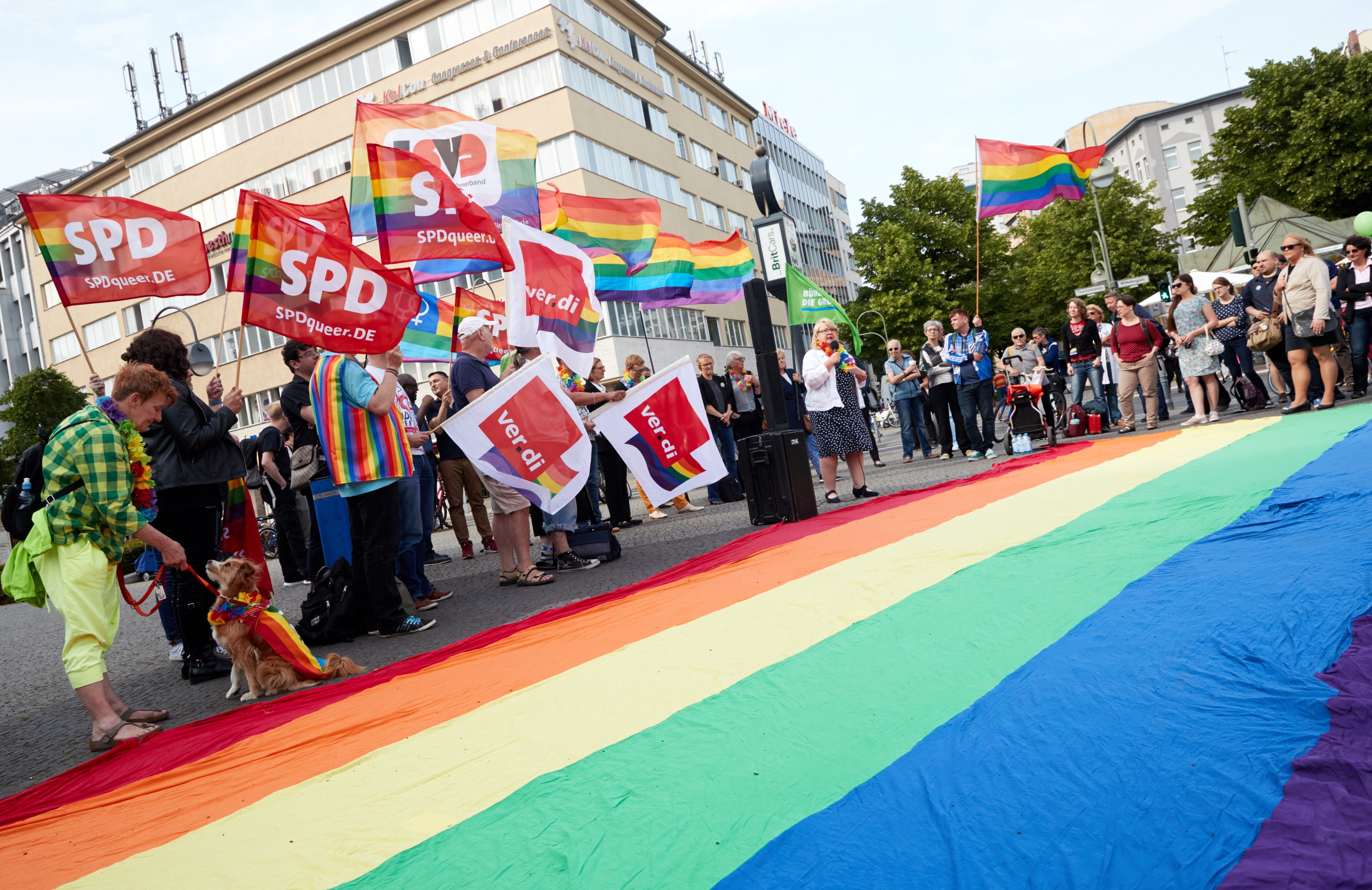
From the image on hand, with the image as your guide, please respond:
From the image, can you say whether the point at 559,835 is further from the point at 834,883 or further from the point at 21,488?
the point at 21,488

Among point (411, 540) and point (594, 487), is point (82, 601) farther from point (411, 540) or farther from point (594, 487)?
point (594, 487)

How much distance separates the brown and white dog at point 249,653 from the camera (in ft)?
15.7

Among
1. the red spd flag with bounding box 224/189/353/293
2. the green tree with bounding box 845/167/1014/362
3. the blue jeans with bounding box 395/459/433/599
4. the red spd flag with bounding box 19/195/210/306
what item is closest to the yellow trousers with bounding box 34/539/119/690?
the red spd flag with bounding box 224/189/353/293

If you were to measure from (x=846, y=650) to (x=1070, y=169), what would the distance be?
14039 millimetres

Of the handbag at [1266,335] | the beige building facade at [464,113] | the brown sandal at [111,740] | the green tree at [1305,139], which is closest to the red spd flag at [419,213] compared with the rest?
the brown sandal at [111,740]

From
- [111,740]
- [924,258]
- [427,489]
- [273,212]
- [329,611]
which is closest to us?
[111,740]

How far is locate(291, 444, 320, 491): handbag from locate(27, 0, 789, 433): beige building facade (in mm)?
26589

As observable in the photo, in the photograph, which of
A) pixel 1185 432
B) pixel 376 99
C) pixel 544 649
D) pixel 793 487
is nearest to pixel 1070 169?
pixel 1185 432

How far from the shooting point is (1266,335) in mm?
10828

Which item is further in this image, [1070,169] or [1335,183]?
[1335,183]

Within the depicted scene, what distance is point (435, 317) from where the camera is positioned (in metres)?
11.5

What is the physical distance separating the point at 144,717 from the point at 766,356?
5.95 meters

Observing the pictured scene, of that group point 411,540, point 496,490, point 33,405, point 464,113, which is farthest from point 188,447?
point 33,405

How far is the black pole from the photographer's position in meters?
8.97
